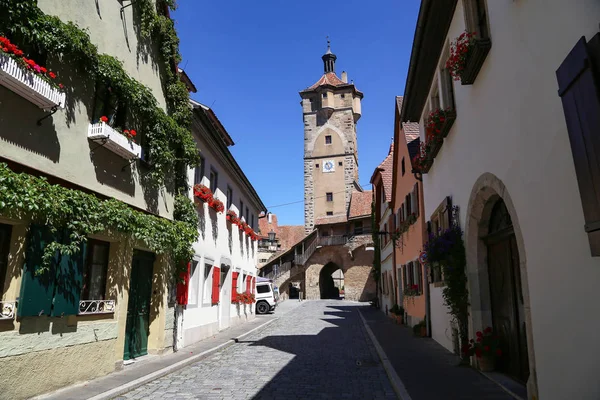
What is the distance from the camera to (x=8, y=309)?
18.2ft

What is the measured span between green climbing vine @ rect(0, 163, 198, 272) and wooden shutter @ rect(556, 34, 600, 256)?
Result: 5.95 m

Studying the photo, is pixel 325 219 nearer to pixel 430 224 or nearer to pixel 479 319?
pixel 430 224

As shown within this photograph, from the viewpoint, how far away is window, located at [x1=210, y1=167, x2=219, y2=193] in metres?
14.5

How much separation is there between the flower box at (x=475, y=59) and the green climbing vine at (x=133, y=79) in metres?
5.99

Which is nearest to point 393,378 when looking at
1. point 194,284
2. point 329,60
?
point 194,284

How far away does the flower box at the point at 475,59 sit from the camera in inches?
238

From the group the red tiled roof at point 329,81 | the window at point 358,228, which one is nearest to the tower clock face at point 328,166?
the window at point 358,228

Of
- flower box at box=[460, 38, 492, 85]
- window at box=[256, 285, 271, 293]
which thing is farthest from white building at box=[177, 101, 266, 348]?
flower box at box=[460, 38, 492, 85]

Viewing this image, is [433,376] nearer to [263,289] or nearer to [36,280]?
[36,280]

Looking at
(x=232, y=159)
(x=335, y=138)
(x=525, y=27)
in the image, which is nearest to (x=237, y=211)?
(x=232, y=159)

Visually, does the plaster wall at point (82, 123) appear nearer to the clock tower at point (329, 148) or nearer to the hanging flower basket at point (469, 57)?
the hanging flower basket at point (469, 57)

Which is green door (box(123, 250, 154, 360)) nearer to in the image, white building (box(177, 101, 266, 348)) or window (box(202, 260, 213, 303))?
white building (box(177, 101, 266, 348))

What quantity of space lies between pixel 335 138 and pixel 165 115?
4502 cm

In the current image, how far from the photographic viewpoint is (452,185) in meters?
9.27
